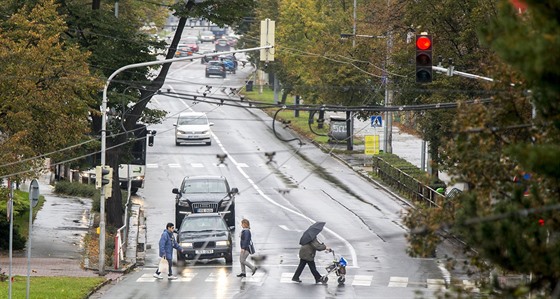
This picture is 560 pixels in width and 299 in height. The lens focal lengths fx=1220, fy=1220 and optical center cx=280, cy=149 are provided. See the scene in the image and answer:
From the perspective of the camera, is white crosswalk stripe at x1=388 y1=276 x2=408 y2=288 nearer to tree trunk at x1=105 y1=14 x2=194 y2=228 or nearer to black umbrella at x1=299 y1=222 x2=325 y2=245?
black umbrella at x1=299 y1=222 x2=325 y2=245

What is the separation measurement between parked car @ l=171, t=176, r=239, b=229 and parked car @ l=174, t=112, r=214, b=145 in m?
21.5

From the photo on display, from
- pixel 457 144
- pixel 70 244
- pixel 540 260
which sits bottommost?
pixel 70 244

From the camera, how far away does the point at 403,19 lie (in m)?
46.4

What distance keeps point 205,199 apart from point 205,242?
7.23 metres

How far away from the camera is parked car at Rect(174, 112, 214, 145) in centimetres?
6562

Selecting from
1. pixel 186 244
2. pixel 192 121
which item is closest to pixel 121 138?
pixel 186 244

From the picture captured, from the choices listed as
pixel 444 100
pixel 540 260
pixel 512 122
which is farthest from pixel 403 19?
pixel 540 260

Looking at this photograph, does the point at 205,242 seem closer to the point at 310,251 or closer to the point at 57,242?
the point at 310,251

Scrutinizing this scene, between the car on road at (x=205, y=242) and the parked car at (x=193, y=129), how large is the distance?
2920cm

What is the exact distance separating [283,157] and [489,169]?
44.6 meters

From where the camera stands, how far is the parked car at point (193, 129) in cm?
6562

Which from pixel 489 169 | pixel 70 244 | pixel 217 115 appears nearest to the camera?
pixel 489 169

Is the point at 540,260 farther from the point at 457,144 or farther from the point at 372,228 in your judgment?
the point at 372,228

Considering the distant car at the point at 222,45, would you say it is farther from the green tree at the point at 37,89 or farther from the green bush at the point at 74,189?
the green tree at the point at 37,89
